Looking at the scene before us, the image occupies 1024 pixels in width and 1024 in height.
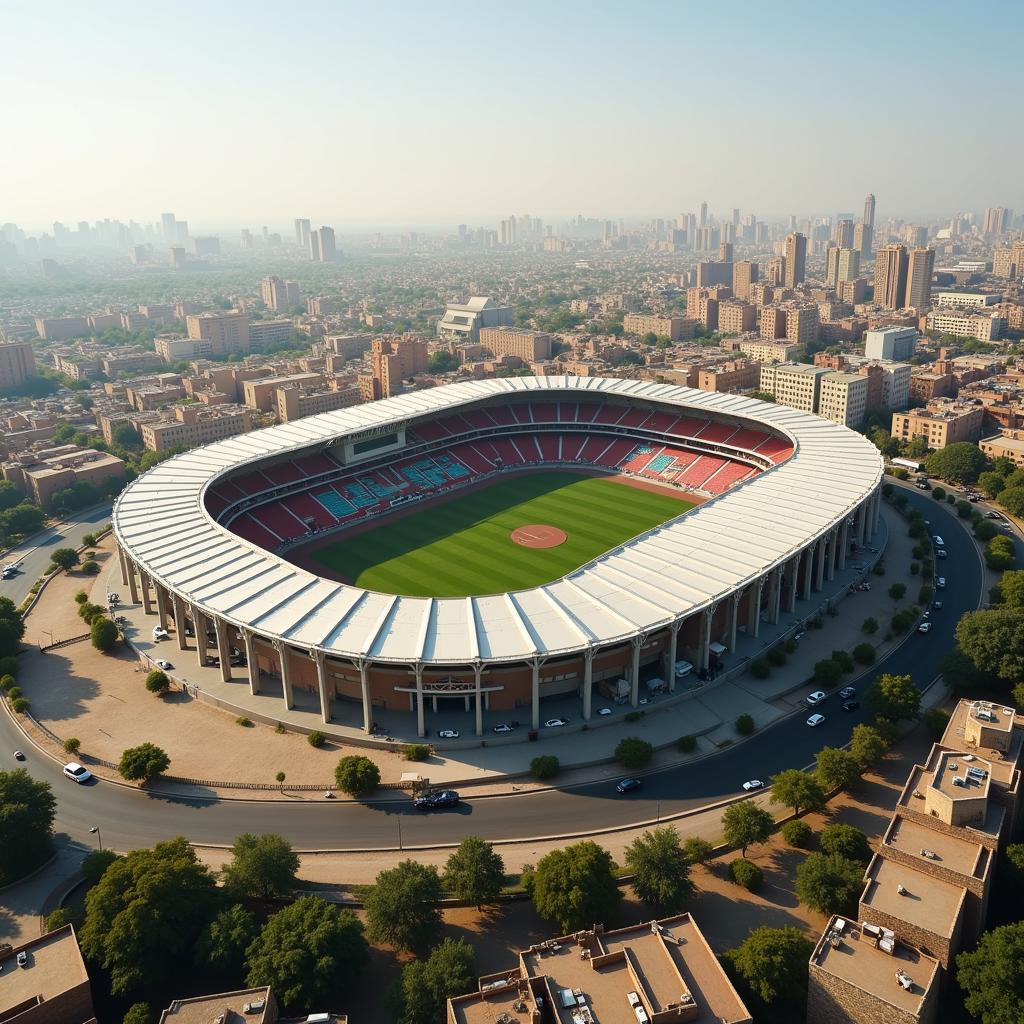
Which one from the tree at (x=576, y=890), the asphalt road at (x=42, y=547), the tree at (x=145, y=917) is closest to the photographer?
the tree at (x=145, y=917)

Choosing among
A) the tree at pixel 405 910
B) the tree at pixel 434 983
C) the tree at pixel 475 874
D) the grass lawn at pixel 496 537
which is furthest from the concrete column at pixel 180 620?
the tree at pixel 434 983

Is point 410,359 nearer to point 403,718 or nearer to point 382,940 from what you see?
point 403,718

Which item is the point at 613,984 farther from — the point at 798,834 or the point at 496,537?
the point at 496,537

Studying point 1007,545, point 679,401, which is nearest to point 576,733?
point 1007,545

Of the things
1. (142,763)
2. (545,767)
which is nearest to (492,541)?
(545,767)

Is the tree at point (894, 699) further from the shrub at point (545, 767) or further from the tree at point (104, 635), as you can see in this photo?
the tree at point (104, 635)

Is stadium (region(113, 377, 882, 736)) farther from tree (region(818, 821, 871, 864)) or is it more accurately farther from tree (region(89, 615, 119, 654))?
tree (region(818, 821, 871, 864))
